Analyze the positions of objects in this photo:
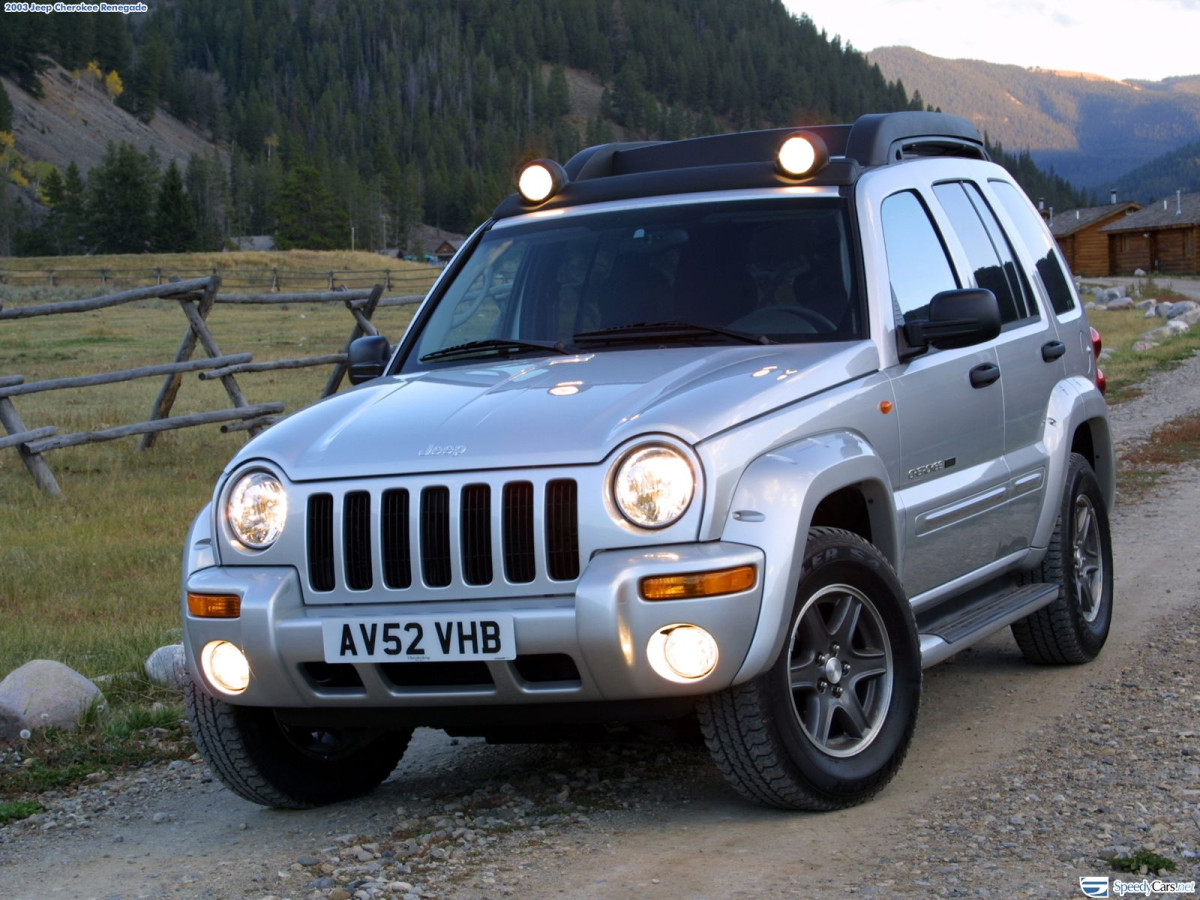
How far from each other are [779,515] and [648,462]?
0.37 m

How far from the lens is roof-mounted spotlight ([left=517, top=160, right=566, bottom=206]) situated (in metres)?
5.72

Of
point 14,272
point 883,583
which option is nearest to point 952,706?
point 883,583

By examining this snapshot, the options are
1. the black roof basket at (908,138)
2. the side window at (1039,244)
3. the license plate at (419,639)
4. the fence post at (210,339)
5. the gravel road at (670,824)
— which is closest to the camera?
the gravel road at (670,824)

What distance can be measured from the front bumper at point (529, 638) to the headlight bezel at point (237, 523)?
7 centimetres

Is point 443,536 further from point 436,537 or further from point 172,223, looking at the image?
point 172,223

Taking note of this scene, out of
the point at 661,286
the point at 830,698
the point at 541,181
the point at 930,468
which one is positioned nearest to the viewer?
the point at 830,698

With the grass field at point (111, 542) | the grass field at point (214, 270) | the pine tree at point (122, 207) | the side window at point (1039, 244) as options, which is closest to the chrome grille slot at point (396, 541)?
the grass field at point (111, 542)

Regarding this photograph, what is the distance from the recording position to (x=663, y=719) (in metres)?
4.14

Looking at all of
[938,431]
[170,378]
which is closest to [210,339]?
[170,378]

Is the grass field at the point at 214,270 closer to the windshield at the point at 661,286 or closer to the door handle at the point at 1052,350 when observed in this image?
the windshield at the point at 661,286

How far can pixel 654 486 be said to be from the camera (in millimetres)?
3961

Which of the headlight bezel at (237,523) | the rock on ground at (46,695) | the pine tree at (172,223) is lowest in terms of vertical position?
the rock on ground at (46,695)

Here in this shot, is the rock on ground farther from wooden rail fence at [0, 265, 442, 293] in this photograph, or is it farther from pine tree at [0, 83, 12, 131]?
pine tree at [0, 83, 12, 131]

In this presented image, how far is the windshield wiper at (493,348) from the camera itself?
5.08 m
